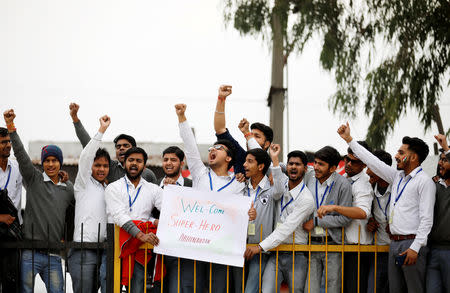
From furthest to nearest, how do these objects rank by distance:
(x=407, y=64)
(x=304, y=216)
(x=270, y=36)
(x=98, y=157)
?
(x=270, y=36) < (x=407, y=64) < (x=98, y=157) < (x=304, y=216)

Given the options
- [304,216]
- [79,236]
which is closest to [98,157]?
[79,236]

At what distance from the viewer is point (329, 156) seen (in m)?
6.64

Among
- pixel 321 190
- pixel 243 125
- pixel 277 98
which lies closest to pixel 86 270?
pixel 243 125

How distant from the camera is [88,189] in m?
6.69

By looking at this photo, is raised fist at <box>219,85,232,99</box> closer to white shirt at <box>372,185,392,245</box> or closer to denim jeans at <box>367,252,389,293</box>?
white shirt at <box>372,185,392,245</box>

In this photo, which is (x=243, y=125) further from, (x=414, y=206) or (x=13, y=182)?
(x=13, y=182)

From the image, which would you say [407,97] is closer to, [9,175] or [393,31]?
[393,31]

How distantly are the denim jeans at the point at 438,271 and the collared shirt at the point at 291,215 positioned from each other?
4.01ft

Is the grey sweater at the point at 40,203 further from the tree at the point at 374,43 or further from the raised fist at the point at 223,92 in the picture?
the tree at the point at 374,43

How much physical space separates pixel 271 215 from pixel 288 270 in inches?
22.3

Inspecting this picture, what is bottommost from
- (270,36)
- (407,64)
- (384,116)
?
(384,116)

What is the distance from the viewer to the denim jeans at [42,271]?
21.2 feet

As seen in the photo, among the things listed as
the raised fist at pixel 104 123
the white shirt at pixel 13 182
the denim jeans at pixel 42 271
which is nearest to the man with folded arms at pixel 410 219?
the raised fist at pixel 104 123

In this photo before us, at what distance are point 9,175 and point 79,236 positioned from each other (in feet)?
4.04
